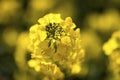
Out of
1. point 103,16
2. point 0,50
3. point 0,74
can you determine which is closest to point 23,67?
point 0,74

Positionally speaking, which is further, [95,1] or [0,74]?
[95,1]

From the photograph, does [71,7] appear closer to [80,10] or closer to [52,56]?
[80,10]

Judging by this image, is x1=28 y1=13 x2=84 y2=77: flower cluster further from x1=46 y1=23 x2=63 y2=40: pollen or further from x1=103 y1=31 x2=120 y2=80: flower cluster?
x1=103 y1=31 x2=120 y2=80: flower cluster

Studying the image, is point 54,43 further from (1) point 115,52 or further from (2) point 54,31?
(1) point 115,52

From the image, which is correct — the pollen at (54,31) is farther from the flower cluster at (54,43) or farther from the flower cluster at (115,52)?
the flower cluster at (115,52)

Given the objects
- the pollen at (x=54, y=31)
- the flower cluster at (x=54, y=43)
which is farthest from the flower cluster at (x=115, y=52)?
the pollen at (x=54, y=31)

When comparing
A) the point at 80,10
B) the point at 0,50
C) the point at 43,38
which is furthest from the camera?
the point at 80,10

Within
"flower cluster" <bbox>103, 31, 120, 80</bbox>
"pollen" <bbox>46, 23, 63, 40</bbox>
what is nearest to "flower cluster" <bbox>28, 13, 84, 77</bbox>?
"pollen" <bbox>46, 23, 63, 40</bbox>

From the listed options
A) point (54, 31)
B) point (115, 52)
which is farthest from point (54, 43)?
point (115, 52)
